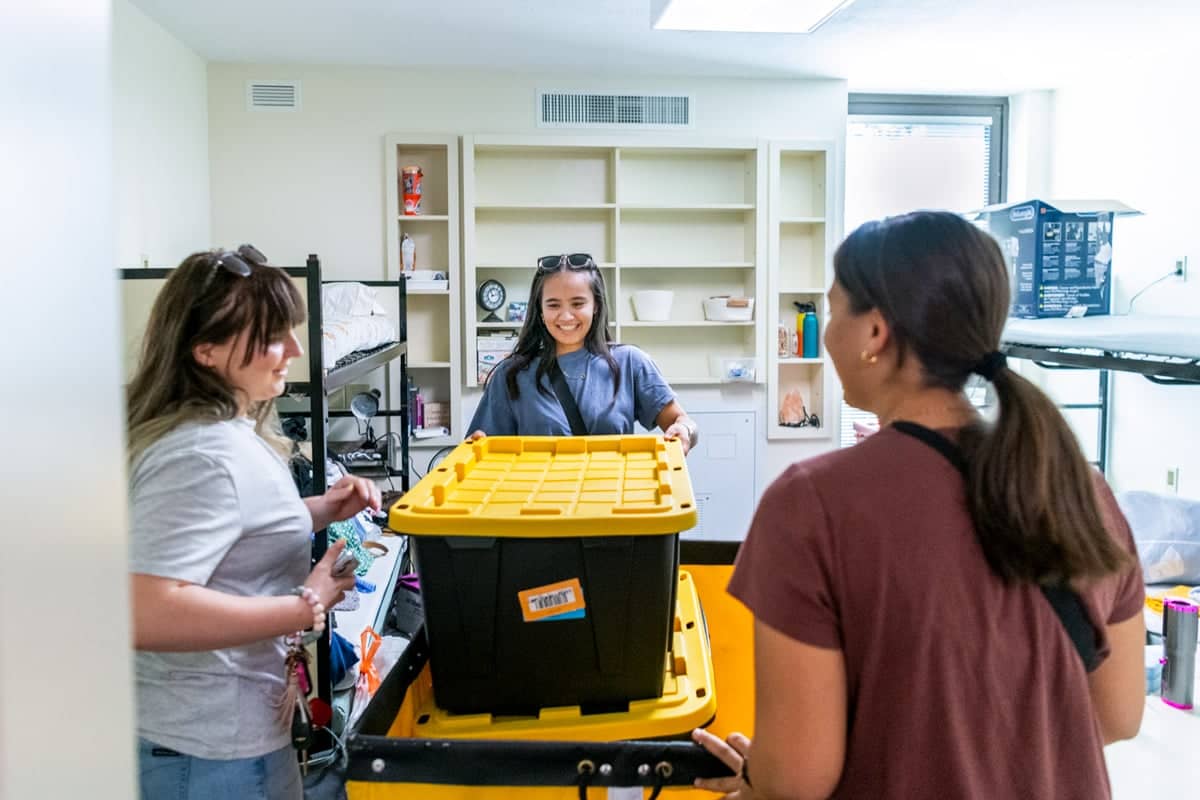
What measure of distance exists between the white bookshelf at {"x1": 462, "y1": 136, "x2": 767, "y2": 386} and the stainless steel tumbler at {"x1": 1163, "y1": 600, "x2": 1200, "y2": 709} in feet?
9.04

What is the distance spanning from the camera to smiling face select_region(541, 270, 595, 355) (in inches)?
92.9

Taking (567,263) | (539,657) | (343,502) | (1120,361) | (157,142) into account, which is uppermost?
(157,142)

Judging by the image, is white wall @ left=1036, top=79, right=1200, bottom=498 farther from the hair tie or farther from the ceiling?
the hair tie

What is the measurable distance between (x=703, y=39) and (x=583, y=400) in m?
2.30

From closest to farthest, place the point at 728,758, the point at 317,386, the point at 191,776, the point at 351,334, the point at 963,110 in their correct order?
the point at 728,758 < the point at 191,776 < the point at 317,386 < the point at 351,334 < the point at 963,110

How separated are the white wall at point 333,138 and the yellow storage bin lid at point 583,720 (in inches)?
141

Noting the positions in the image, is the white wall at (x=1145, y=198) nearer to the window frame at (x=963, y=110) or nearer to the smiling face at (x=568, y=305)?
the window frame at (x=963, y=110)

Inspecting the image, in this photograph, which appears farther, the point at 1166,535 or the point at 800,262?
the point at 800,262

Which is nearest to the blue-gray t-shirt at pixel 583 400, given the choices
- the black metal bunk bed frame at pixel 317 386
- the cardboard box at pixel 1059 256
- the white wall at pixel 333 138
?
the black metal bunk bed frame at pixel 317 386

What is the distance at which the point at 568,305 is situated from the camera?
2359 millimetres

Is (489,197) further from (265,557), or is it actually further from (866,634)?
(866,634)

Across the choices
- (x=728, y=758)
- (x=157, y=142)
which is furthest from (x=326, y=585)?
(x=157, y=142)

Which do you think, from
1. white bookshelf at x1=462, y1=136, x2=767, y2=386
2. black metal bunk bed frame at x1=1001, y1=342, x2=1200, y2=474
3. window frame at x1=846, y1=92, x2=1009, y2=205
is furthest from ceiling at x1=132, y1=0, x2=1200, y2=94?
black metal bunk bed frame at x1=1001, y1=342, x2=1200, y2=474

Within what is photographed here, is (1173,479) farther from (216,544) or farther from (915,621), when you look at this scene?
(216,544)
